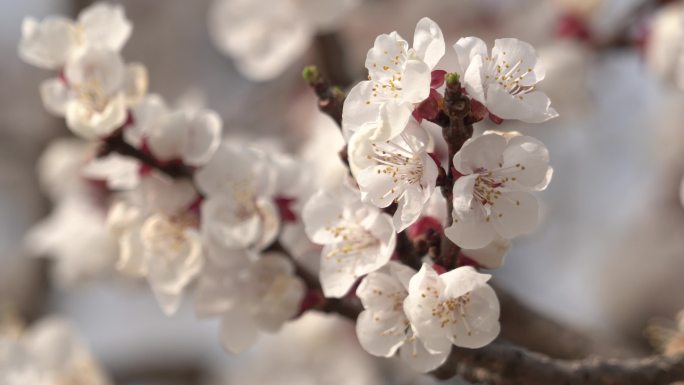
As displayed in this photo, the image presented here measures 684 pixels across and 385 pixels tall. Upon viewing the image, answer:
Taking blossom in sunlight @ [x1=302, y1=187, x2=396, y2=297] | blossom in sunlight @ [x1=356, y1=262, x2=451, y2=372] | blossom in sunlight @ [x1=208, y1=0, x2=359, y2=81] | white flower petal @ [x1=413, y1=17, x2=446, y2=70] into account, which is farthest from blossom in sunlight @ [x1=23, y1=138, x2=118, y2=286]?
white flower petal @ [x1=413, y1=17, x2=446, y2=70]

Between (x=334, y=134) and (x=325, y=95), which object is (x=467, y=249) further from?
(x=334, y=134)

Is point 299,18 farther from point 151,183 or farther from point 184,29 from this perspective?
point 184,29

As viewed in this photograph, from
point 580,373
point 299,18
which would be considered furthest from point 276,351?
point 580,373

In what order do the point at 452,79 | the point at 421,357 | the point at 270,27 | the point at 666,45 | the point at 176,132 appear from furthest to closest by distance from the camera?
1. the point at 270,27
2. the point at 666,45
3. the point at 176,132
4. the point at 421,357
5. the point at 452,79

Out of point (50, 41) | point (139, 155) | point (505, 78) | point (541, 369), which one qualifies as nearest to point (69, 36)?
point (50, 41)

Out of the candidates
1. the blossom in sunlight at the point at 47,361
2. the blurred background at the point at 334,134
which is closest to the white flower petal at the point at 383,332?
the blurred background at the point at 334,134

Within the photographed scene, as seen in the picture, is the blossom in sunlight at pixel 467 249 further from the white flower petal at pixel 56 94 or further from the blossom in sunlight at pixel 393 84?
the white flower petal at pixel 56 94

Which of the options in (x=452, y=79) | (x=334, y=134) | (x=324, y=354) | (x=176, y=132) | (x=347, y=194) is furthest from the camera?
(x=324, y=354)
